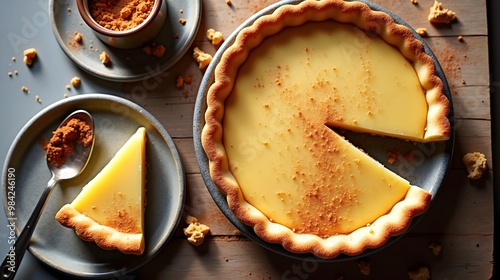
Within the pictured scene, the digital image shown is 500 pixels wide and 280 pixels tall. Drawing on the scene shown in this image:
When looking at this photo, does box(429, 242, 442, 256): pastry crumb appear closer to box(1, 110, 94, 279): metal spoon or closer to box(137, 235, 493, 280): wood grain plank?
box(137, 235, 493, 280): wood grain plank

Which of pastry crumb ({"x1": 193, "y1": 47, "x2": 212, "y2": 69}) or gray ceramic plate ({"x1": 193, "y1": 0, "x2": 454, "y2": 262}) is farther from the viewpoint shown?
pastry crumb ({"x1": 193, "y1": 47, "x2": 212, "y2": 69})

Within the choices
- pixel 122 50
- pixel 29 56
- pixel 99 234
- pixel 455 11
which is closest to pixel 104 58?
pixel 122 50

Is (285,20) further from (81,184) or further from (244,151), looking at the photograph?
(81,184)

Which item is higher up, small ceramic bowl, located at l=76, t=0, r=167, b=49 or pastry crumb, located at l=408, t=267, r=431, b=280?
small ceramic bowl, located at l=76, t=0, r=167, b=49

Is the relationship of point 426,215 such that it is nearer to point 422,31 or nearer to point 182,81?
point 422,31

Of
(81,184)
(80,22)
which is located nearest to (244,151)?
(81,184)

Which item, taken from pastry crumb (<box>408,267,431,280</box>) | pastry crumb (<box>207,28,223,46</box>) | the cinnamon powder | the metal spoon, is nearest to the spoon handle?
the metal spoon

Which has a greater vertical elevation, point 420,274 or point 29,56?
point 29,56
